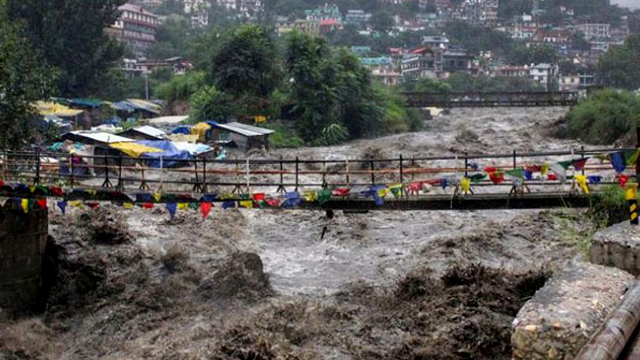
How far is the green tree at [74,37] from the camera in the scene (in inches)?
1848

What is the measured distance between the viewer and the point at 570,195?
13.3m

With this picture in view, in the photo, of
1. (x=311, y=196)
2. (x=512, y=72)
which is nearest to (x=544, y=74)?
(x=512, y=72)

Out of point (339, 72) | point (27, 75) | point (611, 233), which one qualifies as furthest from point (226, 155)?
point (611, 233)

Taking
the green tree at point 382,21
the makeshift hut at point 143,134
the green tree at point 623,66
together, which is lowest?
the makeshift hut at point 143,134

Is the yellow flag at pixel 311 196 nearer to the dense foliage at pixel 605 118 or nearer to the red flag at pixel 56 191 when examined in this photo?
the red flag at pixel 56 191

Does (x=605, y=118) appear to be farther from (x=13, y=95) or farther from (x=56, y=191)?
(x=56, y=191)

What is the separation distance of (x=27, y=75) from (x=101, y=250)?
5.99 metres

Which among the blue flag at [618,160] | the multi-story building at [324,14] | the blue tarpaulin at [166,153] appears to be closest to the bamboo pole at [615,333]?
the blue flag at [618,160]

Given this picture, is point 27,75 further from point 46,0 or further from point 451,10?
point 451,10

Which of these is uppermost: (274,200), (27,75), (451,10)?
(451,10)

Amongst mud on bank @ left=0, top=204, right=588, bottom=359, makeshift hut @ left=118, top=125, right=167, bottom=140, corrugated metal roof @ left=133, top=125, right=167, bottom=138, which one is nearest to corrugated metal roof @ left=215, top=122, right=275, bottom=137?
corrugated metal roof @ left=133, top=125, right=167, bottom=138

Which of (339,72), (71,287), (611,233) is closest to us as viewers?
(611,233)

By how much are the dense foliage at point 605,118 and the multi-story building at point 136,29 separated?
70017 mm

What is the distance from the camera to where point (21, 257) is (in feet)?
48.5
